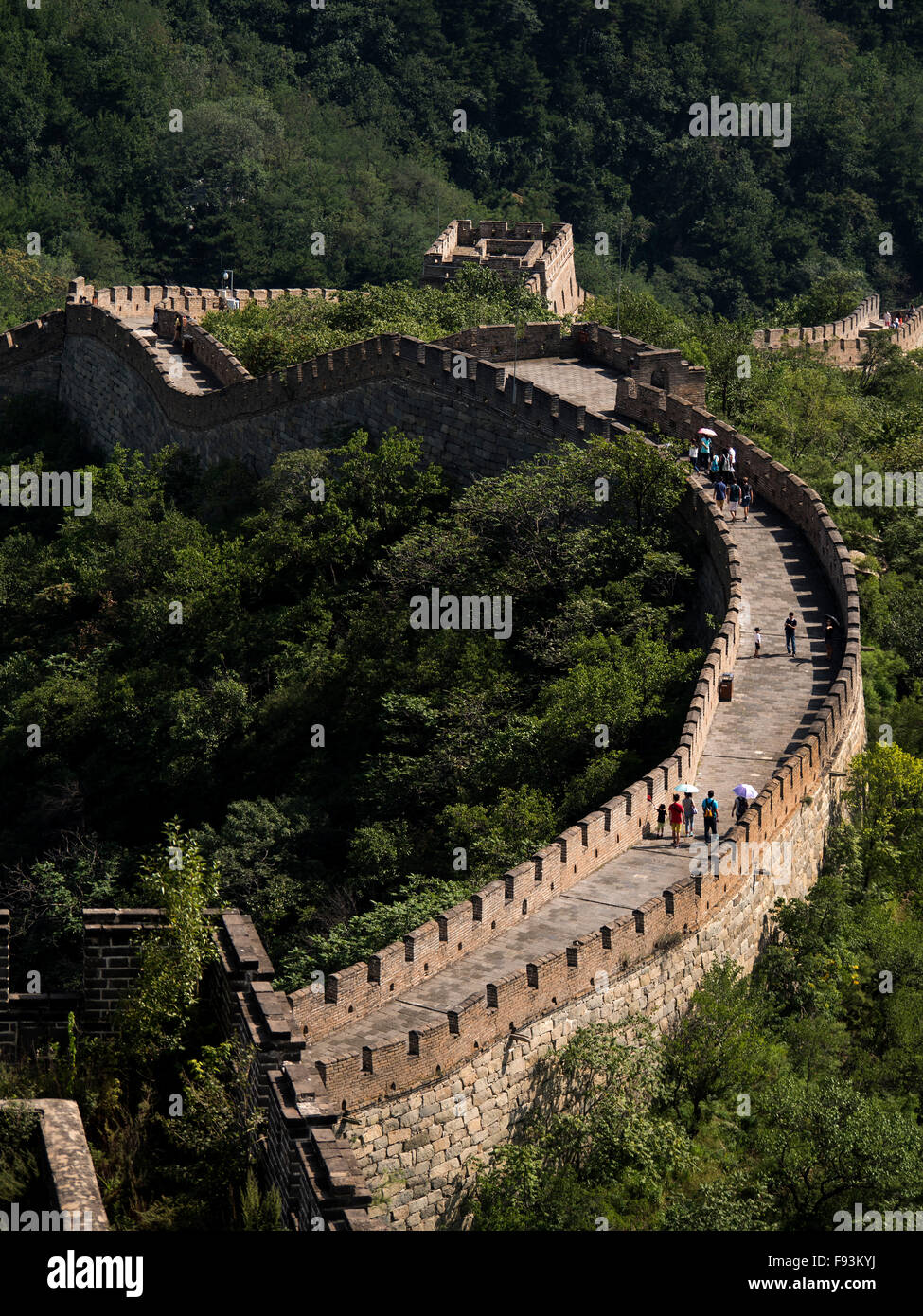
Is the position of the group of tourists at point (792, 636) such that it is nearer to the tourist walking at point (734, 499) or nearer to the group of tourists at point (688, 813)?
the tourist walking at point (734, 499)

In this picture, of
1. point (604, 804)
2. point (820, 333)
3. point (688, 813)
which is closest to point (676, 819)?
point (688, 813)

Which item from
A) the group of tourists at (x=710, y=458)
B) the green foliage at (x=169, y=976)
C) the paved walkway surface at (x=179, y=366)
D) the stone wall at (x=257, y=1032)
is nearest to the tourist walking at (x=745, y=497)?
the group of tourists at (x=710, y=458)

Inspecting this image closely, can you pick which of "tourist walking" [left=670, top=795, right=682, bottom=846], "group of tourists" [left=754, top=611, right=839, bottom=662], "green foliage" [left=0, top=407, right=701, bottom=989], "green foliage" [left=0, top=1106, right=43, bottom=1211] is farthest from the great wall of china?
"green foliage" [left=0, top=1106, right=43, bottom=1211]

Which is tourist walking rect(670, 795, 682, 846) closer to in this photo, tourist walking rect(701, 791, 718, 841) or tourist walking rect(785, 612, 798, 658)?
tourist walking rect(701, 791, 718, 841)

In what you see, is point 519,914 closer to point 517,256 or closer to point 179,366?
point 179,366

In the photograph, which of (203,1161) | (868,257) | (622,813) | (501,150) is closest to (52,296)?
(501,150)

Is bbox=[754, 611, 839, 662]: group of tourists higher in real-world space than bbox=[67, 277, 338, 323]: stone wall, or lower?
lower
